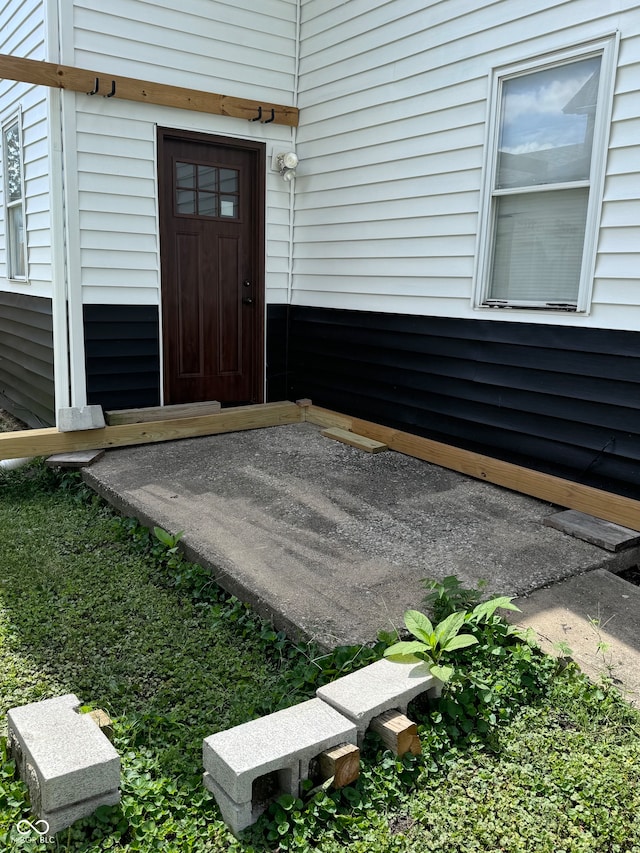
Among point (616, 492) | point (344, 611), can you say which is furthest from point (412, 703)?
point (616, 492)

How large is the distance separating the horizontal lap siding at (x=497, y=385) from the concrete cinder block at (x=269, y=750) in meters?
2.48

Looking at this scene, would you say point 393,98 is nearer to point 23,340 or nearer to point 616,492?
point 616,492

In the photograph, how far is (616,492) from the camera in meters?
3.80

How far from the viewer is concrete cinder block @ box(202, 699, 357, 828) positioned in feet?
5.89

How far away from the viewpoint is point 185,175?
562 cm

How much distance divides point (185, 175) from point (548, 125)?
2.94 meters

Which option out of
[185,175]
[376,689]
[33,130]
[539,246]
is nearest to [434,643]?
[376,689]

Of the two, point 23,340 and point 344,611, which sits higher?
point 23,340

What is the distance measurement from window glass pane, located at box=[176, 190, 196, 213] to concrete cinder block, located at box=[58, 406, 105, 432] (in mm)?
1807

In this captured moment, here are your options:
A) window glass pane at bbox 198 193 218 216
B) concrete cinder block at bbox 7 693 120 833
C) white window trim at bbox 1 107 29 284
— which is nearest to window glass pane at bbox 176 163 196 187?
window glass pane at bbox 198 193 218 216

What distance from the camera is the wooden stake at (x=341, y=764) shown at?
1.91 meters

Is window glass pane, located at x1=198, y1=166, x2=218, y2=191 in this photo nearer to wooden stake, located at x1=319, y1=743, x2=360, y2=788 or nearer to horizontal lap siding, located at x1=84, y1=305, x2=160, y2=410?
horizontal lap siding, located at x1=84, y1=305, x2=160, y2=410

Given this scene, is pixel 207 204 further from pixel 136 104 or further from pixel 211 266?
pixel 136 104

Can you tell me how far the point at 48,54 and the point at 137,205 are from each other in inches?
44.6
